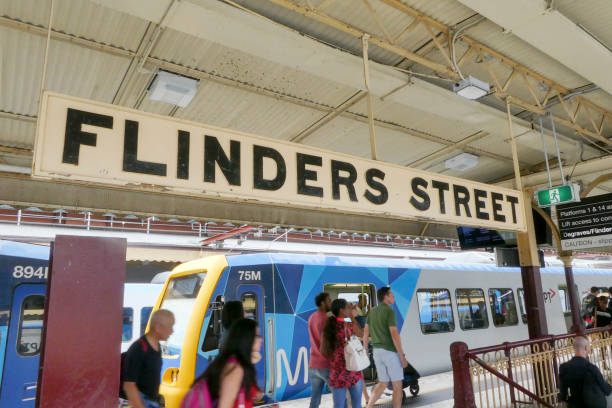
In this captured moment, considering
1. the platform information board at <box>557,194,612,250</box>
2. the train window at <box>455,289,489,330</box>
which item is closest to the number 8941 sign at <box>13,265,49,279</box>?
the platform information board at <box>557,194,612,250</box>

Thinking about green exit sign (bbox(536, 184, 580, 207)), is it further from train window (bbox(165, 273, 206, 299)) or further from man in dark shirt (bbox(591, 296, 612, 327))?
train window (bbox(165, 273, 206, 299))

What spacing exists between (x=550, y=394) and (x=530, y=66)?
179 inches

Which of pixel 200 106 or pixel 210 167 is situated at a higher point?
pixel 200 106

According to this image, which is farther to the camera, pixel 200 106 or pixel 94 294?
pixel 200 106

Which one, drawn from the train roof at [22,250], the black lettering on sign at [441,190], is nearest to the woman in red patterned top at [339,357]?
the black lettering on sign at [441,190]

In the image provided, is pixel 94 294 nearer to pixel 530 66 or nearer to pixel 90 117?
pixel 90 117

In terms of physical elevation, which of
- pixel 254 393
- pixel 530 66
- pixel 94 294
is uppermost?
pixel 530 66

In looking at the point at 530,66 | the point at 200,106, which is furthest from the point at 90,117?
the point at 530,66

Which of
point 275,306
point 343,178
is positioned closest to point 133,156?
point 343,178

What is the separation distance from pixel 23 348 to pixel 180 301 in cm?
250

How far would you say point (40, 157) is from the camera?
255cm

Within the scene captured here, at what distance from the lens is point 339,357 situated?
5.05m

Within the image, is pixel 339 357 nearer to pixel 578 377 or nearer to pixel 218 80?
pixel 578 377

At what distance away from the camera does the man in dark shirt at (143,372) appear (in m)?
3.74
